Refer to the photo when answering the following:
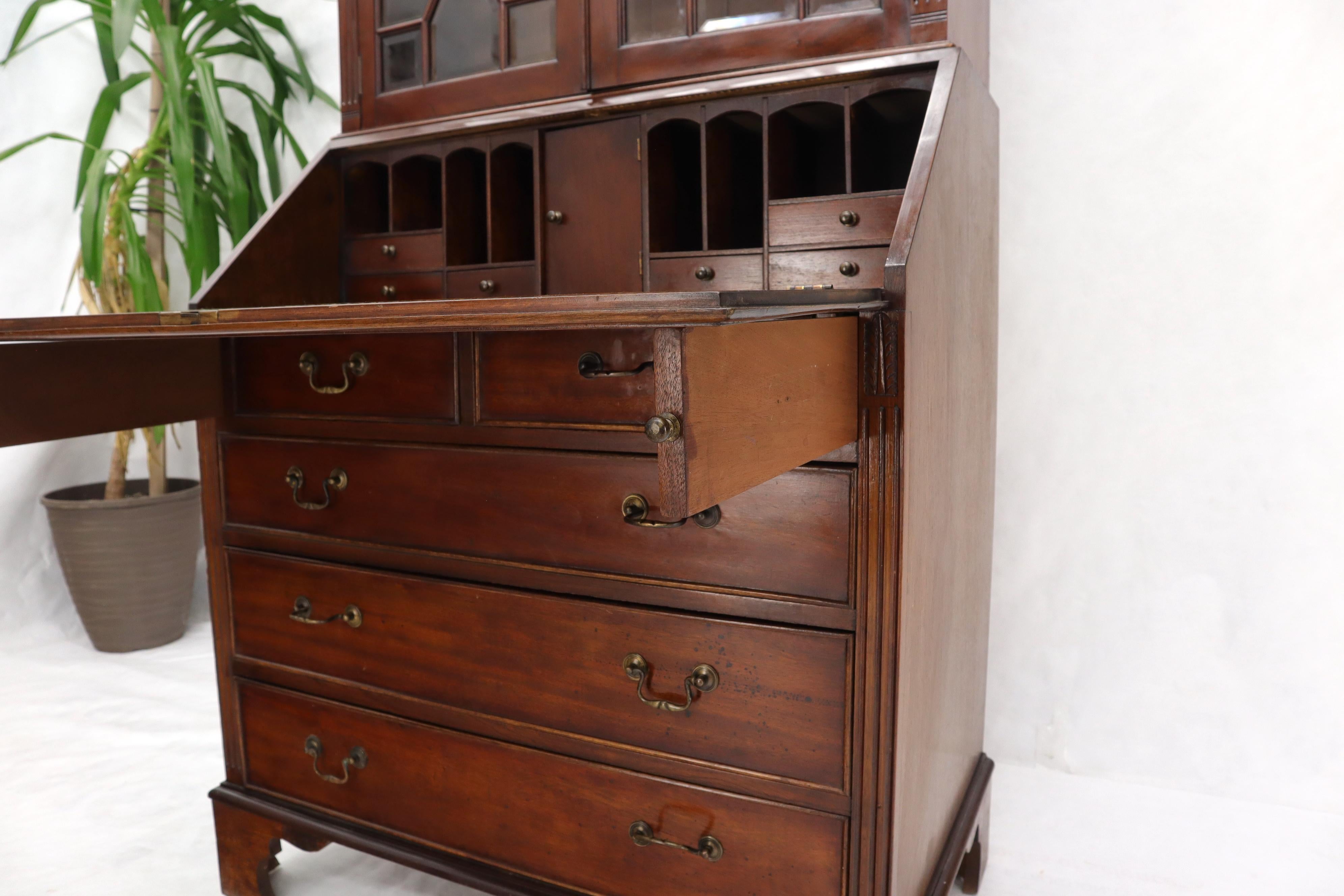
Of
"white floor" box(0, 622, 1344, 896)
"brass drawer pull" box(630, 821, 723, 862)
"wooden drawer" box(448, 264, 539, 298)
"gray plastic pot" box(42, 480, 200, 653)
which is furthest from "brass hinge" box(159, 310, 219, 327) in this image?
"gray plastic pot" box(42, 480, 200, 653)

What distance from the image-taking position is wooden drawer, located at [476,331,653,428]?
4.09 ft

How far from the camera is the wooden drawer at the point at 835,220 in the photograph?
1.35 m

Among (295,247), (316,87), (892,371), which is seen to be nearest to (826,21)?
(892,371)

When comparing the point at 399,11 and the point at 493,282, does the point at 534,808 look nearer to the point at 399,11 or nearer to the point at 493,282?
the point at 493,282

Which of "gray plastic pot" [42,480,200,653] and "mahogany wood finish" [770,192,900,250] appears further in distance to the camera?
"gray plastic pot" [42,480,200,653]

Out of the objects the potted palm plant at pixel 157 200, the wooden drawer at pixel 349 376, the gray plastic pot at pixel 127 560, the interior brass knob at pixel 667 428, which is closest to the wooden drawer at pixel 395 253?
the wooden drawer at pixel 349 376

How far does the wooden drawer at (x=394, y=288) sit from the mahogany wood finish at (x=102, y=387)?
1.08 feet

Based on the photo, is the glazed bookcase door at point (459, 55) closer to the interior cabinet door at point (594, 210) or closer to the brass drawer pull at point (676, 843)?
the interior cabinet door at point (594, 210)

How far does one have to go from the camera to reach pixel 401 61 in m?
1.79

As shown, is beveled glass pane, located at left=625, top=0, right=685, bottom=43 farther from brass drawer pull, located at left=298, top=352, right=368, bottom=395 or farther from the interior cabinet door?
brass drawer pull, located at left=298, top=352, right=368, bottom=395

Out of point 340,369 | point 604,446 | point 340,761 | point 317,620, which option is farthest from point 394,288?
point 340,761

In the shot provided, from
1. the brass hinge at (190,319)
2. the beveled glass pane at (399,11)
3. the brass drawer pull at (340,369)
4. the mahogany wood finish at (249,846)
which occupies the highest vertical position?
the beveled glass pane at (399,11)

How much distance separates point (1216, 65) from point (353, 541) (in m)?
1.77

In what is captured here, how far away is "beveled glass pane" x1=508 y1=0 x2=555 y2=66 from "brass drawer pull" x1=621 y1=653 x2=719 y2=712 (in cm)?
102
